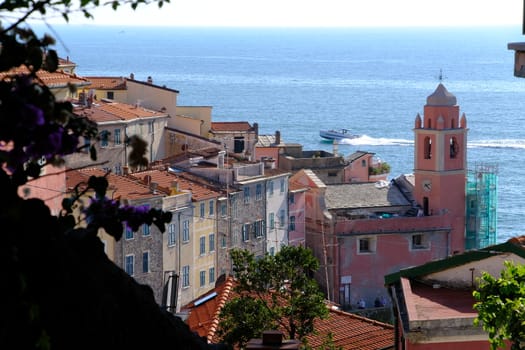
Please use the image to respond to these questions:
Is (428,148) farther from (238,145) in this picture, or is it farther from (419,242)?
(238,145)

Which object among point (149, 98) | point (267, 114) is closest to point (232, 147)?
point (149, 98)

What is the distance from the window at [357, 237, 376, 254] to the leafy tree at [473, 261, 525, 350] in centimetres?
4523

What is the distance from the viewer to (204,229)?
1923 inches

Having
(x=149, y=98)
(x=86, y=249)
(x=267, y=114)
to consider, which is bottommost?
(x=267, y=114)

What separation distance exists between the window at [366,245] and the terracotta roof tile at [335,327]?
2691cm

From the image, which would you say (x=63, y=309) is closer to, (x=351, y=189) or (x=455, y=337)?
(x=455, y=337)

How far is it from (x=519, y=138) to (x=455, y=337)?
100 meters

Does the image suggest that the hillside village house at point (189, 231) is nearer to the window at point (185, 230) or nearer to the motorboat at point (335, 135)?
the window at point (185, 230)

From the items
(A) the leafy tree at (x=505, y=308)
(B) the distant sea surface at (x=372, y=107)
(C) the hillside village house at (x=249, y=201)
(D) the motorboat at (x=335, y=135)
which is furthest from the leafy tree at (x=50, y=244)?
(D) the motorboat at (x=335, y=135)

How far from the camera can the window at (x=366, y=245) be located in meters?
56.1

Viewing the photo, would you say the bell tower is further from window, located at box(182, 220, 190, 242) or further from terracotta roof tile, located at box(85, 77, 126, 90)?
window, located at box(182, 220, 190, 242)

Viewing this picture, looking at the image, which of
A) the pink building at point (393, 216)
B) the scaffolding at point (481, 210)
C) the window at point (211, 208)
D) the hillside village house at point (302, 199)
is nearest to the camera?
the window at point (211, 208)

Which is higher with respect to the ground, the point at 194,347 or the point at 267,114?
the point at 194,347

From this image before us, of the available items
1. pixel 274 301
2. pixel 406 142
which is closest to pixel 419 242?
pixel 274 301
